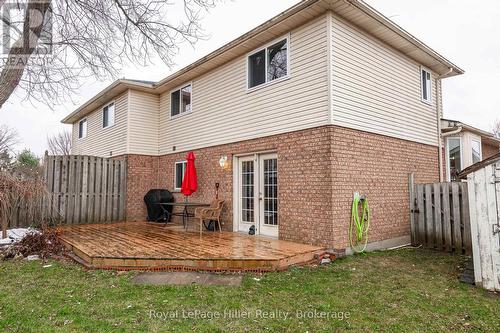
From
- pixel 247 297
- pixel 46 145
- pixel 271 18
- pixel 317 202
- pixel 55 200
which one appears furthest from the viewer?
pixel 46 145

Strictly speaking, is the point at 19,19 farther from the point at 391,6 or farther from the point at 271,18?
the point at 391,6

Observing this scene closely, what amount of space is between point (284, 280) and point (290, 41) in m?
5.63

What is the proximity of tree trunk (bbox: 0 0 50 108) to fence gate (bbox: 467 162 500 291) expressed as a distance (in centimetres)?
889

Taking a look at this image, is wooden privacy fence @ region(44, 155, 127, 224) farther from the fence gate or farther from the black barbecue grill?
the fence gate

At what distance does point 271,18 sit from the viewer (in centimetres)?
762

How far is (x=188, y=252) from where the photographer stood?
638 cm

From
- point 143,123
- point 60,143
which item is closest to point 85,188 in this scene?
point 143,123

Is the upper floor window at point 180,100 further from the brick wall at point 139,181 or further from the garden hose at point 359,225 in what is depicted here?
the garden hose at point 359,225

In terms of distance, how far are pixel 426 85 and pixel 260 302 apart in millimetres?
9245

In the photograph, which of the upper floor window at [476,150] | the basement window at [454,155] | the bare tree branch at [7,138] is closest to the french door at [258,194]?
the basement window at [454,155]

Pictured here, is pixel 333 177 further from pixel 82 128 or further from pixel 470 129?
pixel 82 128

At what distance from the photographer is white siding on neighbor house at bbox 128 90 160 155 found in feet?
41.4

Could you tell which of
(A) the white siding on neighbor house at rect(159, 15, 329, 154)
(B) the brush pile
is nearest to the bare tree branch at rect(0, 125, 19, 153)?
(A) the white siding on neighbor house at rect(159, 15, 329, 154)

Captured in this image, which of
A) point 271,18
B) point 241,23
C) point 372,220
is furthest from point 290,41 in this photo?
point 372,220
